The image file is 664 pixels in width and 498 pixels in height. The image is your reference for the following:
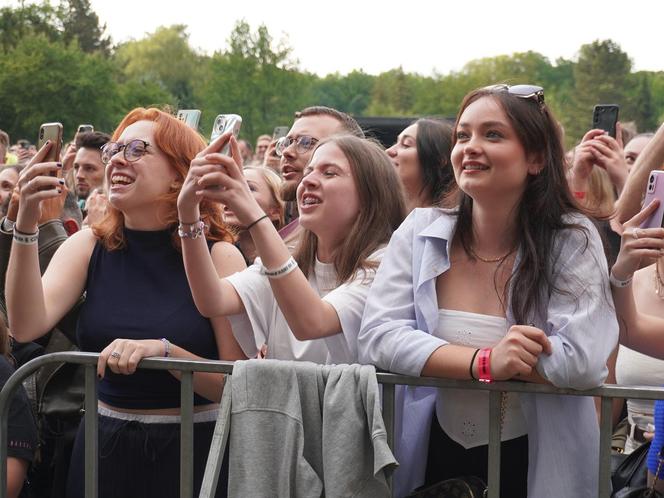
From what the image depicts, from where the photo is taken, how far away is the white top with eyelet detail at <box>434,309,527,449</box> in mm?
3074

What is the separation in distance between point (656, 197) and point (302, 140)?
1936 mm

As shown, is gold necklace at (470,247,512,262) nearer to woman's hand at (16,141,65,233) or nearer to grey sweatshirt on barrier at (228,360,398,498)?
grey sweatshirt on barrier at (228,360,398,498)

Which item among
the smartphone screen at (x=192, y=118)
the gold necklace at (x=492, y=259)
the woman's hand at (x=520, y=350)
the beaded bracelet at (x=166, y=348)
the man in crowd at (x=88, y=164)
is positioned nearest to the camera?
the woman's hand at (x=520, y=350)

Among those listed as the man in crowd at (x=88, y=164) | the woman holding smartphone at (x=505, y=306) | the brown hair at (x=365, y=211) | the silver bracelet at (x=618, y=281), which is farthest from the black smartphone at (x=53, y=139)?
the man in crowd at (x=88, y=164)

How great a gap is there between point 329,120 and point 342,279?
1.40 m

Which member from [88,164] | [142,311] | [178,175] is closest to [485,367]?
[142,311]

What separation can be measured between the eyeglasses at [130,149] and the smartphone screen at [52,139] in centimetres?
19

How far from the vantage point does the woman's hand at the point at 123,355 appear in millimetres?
3307

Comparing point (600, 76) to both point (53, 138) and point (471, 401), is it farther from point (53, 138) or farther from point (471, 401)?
point (471, 401)

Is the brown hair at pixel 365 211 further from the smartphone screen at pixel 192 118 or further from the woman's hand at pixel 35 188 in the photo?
the woman's hand at pixel 35 188

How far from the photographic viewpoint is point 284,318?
3457mm

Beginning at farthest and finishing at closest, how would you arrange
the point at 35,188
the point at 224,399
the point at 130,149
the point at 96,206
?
1. the point at 96,206
2. the point at 130,149
3. the point at 35,188
4. the point at 224,399

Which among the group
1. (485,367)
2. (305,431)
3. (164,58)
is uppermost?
(164,58)

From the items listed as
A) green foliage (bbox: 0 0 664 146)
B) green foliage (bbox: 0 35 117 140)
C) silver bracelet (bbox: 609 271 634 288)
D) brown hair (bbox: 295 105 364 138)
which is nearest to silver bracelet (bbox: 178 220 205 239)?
silver bracelet (bbox: 609 271 634 288)
